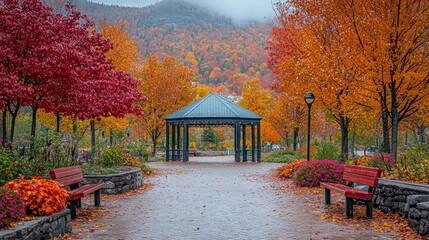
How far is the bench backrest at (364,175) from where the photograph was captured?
24.9ft

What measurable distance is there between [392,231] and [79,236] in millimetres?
4711

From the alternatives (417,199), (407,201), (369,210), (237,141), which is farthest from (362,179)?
(237,141)

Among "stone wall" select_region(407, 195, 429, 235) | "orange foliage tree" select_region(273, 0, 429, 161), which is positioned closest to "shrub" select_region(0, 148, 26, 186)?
"stone wall" select_region(407, 195, 429, 235)

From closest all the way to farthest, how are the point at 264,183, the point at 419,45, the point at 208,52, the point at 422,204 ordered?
1. the point at 422,204
2. the point at 419,45
3. the point at 264,183
4. the point at 208,52

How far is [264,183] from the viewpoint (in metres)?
14.0

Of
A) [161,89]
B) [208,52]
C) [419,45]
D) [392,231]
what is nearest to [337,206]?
[392,231]

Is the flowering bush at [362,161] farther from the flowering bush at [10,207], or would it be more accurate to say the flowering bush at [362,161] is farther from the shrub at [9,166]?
the flowering bush at [10,207]

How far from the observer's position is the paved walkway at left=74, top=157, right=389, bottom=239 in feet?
21.7

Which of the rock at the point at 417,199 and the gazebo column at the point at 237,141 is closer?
the rock at the point at 417,199

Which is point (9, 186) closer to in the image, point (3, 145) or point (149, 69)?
point (3, 145)

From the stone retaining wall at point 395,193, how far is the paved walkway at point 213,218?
52.3 inches

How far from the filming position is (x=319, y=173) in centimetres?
1250

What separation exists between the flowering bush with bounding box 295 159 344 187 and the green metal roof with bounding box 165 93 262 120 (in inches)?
539

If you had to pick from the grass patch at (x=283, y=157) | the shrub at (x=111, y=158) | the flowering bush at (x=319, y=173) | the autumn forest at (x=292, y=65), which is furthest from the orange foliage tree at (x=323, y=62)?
the grass patch at (x=283, y=157)
